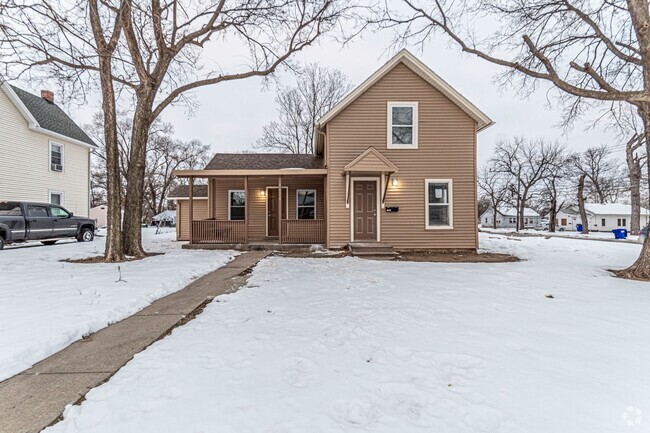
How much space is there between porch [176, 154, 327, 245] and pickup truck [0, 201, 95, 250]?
17.0ft

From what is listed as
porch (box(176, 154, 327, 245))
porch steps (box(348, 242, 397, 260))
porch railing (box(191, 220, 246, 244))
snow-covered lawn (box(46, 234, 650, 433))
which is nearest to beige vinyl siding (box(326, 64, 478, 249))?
porch steps (box(348, 242, 397, 260))

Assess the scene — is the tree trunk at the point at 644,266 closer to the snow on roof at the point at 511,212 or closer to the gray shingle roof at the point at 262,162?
the gray shingle roof at the point at 262,162

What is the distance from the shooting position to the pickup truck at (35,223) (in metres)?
10.6

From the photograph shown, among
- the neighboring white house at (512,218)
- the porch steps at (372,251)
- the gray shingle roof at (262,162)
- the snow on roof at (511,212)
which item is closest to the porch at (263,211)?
the gray shingle roof at (262,162)

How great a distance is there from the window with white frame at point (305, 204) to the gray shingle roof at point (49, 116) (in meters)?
12.9

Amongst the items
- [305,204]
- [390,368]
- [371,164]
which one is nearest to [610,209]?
[305,204]

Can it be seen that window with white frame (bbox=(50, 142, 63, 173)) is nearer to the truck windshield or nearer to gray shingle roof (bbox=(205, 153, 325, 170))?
the truck windshield

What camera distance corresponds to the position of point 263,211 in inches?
548

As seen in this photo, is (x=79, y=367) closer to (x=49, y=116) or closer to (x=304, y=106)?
(x=49, y=116)

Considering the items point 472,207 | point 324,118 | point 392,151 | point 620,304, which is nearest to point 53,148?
point 324,118

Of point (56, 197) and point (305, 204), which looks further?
point (56, 197)

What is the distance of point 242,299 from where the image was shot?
4848 millimetres

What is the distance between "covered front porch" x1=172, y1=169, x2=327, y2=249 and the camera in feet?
38.7

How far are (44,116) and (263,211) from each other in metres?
12.5
